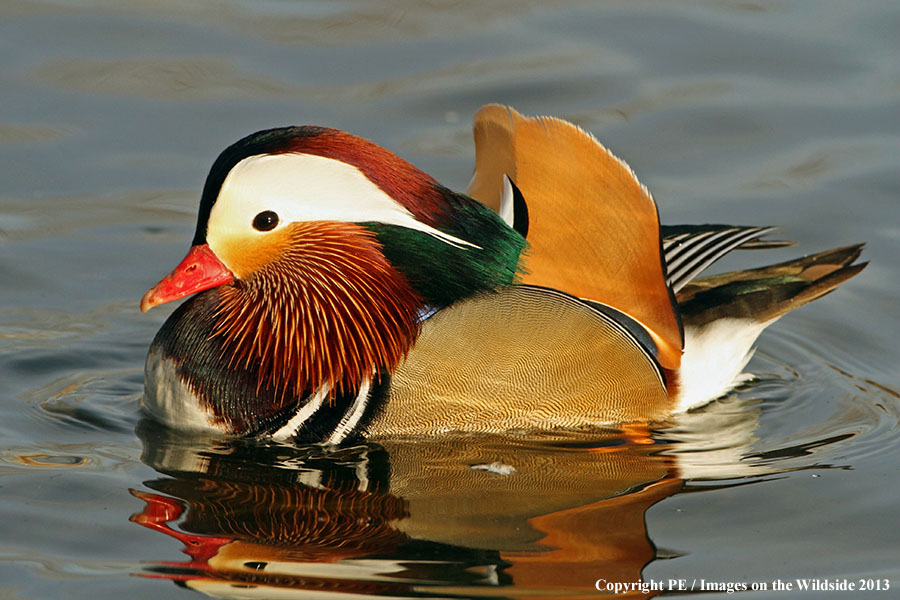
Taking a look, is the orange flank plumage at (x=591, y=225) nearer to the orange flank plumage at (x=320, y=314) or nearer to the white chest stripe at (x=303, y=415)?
the orange flank plumage at (x=320, y=314)

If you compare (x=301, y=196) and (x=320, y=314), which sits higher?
(x=301, y=196)

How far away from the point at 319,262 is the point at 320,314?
0.72ft

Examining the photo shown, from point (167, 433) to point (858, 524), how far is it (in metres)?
2.68

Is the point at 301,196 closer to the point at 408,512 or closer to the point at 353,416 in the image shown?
the point at 353,416

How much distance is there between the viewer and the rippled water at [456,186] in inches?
187

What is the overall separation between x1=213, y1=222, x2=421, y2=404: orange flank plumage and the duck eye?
108 mm

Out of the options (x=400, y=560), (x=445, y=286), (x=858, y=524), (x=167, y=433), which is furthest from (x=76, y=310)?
(x=858, y=524)

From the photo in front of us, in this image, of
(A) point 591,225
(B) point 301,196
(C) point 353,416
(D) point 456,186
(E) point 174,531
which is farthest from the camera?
(D) point 456,186

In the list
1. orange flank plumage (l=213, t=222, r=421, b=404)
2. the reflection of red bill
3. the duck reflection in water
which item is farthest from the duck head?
the reflection of red bill

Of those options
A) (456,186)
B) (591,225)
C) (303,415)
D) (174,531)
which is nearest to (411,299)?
(303,415)

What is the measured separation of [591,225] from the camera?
5.74m

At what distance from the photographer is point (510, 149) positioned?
19.4 ft

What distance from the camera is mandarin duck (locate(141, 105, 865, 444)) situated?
5398 millimetres

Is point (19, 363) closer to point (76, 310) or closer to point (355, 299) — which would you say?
point (76, 310)
